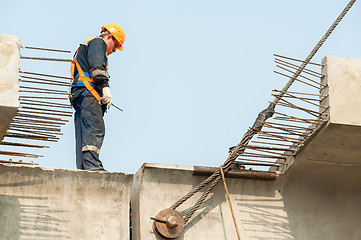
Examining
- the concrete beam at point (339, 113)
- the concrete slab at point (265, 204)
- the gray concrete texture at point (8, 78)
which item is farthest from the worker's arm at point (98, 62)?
the concrete beam at point (339, 113)

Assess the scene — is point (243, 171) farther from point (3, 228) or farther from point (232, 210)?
point (3, 228)

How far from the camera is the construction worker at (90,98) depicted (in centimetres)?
1179

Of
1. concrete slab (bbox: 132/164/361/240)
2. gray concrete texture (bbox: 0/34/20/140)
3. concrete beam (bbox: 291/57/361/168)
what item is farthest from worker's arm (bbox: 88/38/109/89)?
concrete beam (bbox: 291/57/361/168)

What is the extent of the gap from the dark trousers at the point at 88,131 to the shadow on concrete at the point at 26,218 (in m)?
1.06

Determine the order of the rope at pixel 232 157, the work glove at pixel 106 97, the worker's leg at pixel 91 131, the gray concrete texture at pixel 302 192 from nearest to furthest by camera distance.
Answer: the gray concrete texture at pixel 302 192
the rope at pixel 232 157
the worker's leg at pixel 91 131
the work glove at pixel 106 97

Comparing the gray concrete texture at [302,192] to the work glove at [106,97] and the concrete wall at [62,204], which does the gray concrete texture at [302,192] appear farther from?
the work glove at [106,97]

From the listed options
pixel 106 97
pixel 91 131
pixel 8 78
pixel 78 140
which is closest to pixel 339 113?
pixel 106 97

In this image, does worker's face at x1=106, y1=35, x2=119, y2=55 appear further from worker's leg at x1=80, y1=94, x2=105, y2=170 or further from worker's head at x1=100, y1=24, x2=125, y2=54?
worker's leg at x1=80, y1=94, x2=105, y2=170

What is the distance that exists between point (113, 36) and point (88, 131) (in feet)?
6.44

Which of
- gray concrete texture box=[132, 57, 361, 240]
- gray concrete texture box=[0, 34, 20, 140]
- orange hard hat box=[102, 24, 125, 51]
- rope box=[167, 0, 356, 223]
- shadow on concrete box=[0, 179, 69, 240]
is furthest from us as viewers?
orange hard hat box=[102, 24, 125, 51]

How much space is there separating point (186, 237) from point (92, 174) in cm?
148

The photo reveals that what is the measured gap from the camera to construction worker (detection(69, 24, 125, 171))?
1179 cm

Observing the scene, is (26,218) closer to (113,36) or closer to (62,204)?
(62,204)

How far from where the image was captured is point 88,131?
1192 centimetres
